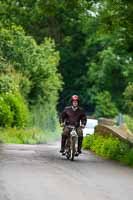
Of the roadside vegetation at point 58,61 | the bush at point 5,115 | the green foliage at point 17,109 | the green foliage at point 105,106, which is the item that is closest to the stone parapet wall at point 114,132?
the roadside vegetation at point 58,61

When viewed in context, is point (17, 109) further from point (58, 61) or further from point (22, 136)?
point (58, 61)

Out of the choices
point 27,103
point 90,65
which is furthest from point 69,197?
point 90,65

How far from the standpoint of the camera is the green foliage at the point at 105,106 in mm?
77688

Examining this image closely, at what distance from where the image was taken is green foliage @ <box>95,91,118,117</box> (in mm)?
77688

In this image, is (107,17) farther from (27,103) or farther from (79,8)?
(27,103)

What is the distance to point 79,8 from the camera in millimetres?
23391

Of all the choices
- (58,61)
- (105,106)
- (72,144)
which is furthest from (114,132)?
(105,106)

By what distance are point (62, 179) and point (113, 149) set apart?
28.6 ft

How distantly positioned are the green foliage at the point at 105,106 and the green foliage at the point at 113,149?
1890 inches

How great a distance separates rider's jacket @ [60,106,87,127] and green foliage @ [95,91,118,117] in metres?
55.8

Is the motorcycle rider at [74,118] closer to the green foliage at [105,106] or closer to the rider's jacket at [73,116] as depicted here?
the rider's jacket at [73,116]

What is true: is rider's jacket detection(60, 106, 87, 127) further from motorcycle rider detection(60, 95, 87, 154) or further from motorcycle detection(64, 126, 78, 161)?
motorcycle detection(64, 126, 78, 161)

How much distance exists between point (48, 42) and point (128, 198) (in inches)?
1519

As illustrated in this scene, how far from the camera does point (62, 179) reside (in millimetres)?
15570
